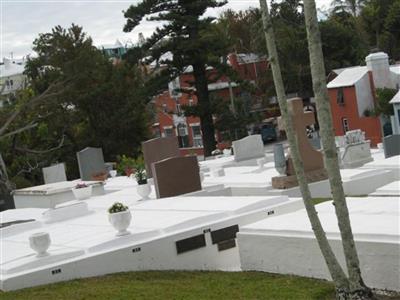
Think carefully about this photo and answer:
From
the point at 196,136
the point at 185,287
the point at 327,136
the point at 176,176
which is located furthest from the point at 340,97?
the point at 327,136

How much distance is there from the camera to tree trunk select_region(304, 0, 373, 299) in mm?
6105

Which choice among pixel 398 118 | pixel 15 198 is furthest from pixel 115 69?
pixel 15 198

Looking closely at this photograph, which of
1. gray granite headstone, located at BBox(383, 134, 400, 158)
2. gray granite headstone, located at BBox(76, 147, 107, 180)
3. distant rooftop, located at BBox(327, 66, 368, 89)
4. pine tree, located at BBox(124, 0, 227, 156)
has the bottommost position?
gray granite headstone, located at BBox(383, 134, 400, 158)

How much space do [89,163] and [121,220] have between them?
51.8 ft

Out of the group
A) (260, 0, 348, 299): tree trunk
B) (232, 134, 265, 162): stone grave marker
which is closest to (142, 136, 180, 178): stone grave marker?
(232, 134, 265, 162): stone grave marker

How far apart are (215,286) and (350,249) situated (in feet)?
8.64

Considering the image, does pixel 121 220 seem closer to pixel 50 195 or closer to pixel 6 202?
pixel 50 195

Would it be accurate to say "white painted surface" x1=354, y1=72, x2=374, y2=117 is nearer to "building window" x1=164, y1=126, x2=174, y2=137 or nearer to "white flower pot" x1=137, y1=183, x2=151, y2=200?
"building window" x1=164, y1=126, x2=174, y2=137

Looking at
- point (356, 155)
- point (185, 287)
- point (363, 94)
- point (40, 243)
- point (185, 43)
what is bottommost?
point (185, 287)

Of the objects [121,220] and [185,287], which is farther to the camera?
[121,220]

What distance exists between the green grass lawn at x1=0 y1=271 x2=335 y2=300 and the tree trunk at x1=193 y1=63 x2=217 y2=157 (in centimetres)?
2807

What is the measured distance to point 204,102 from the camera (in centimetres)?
3781

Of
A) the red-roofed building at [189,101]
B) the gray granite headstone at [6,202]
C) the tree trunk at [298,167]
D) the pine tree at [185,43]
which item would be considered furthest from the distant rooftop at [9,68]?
the tree trunk at [298,167]

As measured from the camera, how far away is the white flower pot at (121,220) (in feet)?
36.8
